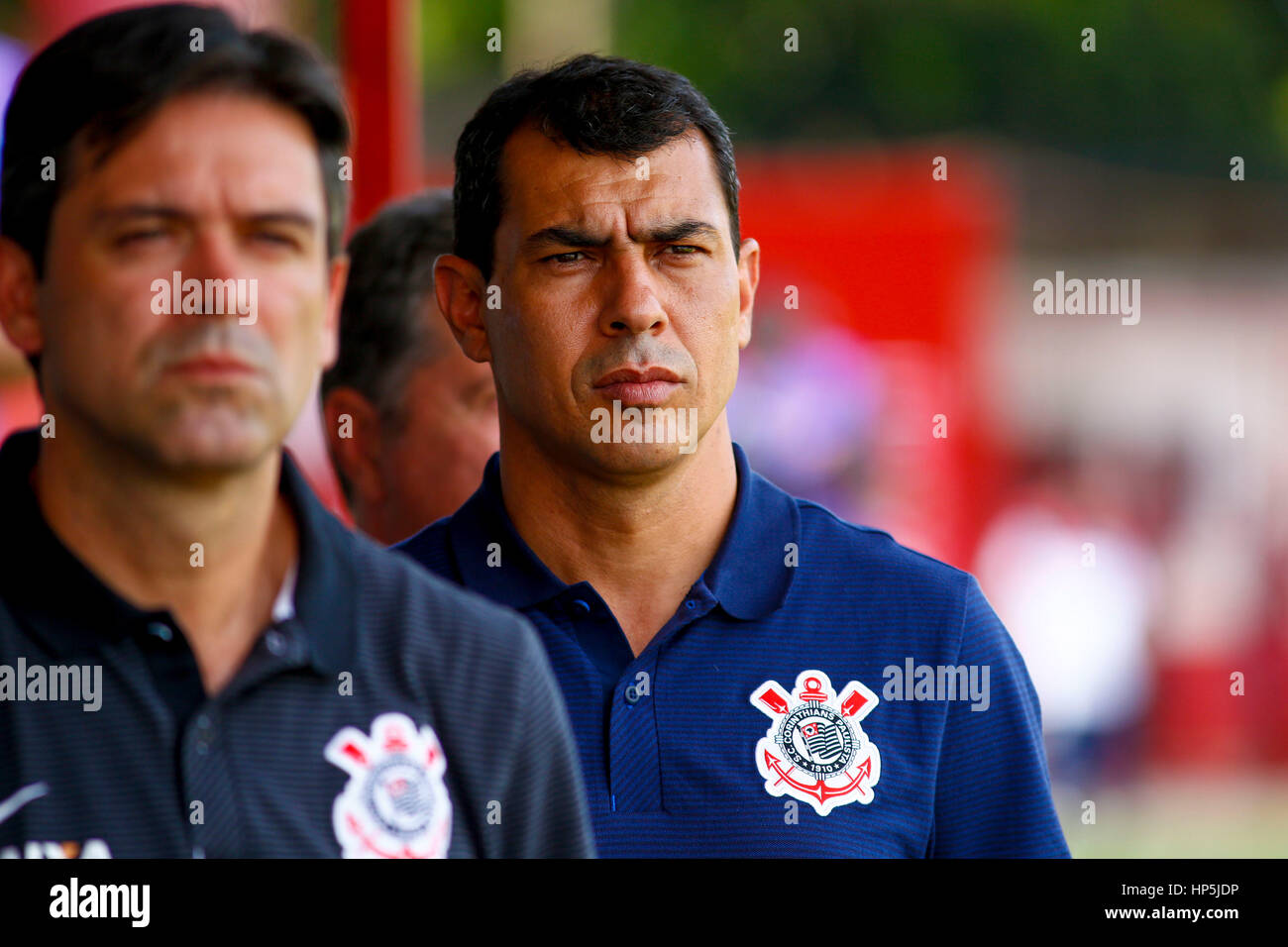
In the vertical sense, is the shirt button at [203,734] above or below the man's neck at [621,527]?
below

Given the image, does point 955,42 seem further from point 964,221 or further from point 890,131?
point 890,131

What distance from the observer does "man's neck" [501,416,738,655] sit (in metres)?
1.70

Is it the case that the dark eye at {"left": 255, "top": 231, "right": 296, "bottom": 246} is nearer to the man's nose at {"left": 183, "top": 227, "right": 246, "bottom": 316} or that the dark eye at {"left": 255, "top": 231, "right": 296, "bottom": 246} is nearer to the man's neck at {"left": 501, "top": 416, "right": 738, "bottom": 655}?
the man's nose at {"left": 183, "top": 227, "right": 246, "bottom": 316}

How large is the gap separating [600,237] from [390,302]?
754mm

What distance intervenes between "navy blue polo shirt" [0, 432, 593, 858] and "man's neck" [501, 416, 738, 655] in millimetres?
156

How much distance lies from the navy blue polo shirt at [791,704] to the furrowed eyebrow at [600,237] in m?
0.27

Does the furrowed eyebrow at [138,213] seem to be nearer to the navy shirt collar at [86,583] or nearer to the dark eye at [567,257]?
the navy shirt collar at [86,583]

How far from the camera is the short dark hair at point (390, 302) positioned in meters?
2.30

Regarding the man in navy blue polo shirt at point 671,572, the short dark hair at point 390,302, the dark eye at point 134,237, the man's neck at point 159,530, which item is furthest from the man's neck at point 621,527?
the short dark hair at point 390,302

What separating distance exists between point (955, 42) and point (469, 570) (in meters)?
6.24

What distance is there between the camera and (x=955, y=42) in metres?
7.45
